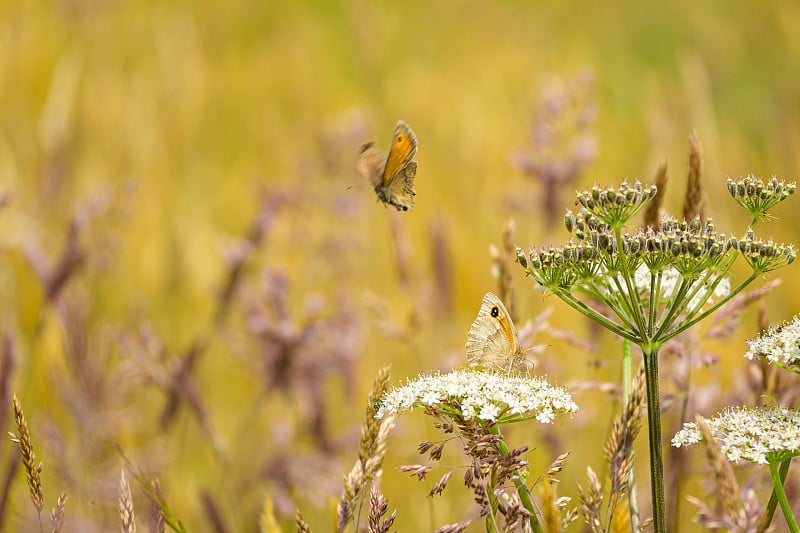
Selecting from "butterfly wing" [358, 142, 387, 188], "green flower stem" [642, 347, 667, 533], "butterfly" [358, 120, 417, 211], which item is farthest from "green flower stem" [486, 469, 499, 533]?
"butterfly wing" [358, 142, 387, 188]

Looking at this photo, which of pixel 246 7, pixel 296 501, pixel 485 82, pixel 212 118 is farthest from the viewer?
pixel 246 7

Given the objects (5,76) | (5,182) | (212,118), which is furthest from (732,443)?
(212,118)

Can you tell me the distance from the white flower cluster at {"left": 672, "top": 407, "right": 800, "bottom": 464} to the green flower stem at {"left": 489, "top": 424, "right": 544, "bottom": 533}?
0.72 ft

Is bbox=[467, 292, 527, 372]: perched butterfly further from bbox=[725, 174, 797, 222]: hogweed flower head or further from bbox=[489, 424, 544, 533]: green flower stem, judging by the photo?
bbox=[725, 174, 797, 222]: hogweed flower head

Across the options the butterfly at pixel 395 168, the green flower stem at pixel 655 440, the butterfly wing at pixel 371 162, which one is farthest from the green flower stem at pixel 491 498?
the butterfly wing at pixel 371 162

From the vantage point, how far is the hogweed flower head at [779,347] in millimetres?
1146

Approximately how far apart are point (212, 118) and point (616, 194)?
17.0ft

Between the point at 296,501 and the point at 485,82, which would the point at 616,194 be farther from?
the point at 485,82

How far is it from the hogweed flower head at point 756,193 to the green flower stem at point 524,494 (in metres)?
0.52

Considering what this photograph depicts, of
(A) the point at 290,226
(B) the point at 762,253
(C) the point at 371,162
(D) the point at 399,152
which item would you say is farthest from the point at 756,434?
(A) the point at 290,226

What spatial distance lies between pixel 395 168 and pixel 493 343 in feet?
1.60

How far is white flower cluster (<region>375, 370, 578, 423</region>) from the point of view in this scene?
1.19 m

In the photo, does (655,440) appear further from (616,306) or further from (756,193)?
(756,193)

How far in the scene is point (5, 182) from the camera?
367cm
